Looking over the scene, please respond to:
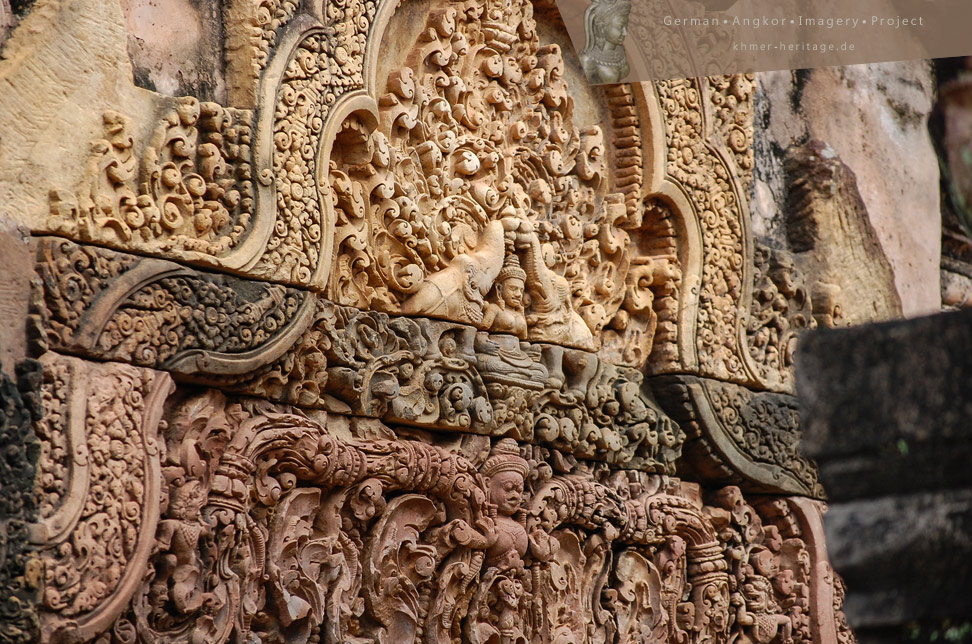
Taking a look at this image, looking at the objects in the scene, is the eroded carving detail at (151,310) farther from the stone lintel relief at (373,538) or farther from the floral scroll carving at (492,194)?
the floral scroll carving at (492,194)

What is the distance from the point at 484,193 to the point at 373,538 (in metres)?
1.33

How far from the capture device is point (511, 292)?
486 centimetres

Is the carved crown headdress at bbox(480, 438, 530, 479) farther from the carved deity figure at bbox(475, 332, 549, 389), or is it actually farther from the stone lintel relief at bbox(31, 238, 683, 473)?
the carved deity figure at bbox(475, 332, 549, 389)

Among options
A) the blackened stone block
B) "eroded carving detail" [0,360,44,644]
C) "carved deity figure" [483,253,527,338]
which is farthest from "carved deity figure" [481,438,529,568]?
the blackened stone block

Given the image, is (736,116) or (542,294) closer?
(542,294)

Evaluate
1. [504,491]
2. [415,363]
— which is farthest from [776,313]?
[415,363]

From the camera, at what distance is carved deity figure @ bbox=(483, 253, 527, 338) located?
482 centimetres

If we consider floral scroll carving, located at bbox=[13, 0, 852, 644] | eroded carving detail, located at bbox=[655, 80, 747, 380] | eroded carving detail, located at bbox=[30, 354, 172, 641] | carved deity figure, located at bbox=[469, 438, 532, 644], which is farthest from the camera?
eroded carving detail, located at bbox=[655, 80, 747, 380]

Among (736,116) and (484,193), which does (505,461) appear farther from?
(736,116)

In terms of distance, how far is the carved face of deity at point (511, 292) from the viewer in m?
4.86

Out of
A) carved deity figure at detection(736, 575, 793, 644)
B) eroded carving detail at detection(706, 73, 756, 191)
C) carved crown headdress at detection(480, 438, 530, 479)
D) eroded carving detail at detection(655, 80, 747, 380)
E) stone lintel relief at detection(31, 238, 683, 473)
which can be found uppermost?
eroded carving detail at detection(706, 73, 756, 191)

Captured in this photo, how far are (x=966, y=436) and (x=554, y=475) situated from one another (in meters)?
2.87

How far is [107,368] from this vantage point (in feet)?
11.7

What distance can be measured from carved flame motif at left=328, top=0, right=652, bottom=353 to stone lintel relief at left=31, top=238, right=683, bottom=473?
13cm
